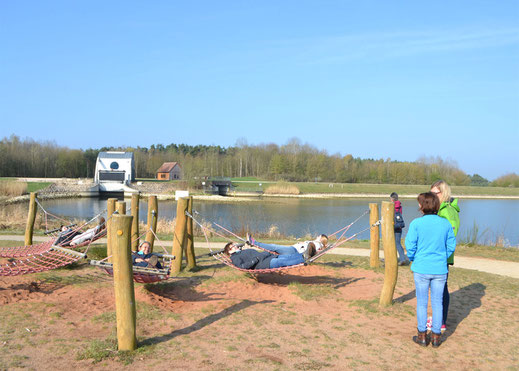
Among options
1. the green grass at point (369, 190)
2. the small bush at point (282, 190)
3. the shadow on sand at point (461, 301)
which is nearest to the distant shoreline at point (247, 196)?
the small bush at point (282, 190)

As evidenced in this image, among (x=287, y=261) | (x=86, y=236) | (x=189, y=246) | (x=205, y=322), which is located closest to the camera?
(x=205, y=322)

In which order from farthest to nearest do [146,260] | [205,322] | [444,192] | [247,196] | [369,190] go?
[369,190] → [247,196] → [146,260] → [205,322] → [444,192]

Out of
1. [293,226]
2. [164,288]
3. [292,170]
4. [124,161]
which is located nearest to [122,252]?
[164,288]

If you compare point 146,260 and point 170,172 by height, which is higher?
point 170,172

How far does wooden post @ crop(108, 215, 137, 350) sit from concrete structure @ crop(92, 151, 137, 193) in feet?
180

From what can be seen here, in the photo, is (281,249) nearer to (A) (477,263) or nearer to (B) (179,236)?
(B) (179,236)

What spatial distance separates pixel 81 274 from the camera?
756 cm

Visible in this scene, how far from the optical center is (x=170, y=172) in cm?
8362

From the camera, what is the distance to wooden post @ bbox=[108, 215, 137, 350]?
170 inches

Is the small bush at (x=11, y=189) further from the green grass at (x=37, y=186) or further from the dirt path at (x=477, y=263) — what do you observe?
the dirt path at (x=477, y=263)

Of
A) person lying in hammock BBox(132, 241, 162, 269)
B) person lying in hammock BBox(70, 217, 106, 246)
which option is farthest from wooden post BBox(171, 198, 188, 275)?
person lying in hammock BBox(70, 217, 106, 246)

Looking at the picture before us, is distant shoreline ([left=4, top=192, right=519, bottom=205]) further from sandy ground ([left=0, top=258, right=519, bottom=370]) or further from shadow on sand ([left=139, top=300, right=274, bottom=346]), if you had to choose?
shadow on sand ([left=139, top=300, right=274, bottom=346])

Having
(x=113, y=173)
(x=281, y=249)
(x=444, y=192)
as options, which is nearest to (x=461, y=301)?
(x=444, y=192)

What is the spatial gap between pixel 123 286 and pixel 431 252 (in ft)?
10.6
